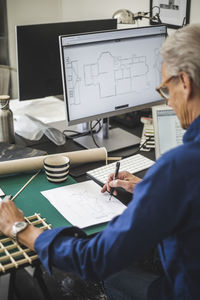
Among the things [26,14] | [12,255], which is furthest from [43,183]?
[26,14]

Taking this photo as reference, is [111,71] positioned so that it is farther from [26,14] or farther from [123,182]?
[26,14]

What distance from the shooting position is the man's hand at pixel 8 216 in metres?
1.26

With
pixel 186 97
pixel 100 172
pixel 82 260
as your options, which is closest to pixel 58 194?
pixel 100 172

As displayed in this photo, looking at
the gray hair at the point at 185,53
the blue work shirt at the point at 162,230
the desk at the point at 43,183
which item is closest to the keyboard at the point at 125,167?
the desk at the point at 43,183

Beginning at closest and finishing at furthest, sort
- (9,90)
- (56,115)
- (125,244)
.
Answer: (125,244), (56,115), (9,90)

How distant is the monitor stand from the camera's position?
6.66 ft

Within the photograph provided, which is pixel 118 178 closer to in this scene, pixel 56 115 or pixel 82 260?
pixel 82 260

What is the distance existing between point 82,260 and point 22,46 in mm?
1314

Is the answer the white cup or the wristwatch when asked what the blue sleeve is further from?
the white cup

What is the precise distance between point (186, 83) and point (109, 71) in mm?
927

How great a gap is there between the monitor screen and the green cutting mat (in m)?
0.33

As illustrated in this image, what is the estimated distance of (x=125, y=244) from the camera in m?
0.99

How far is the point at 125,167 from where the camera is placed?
179cm

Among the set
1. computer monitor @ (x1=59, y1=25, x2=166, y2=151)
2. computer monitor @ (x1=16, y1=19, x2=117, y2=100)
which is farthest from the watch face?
computer monitor @ (x1=16, y1=19, x2=117, y2=100)
